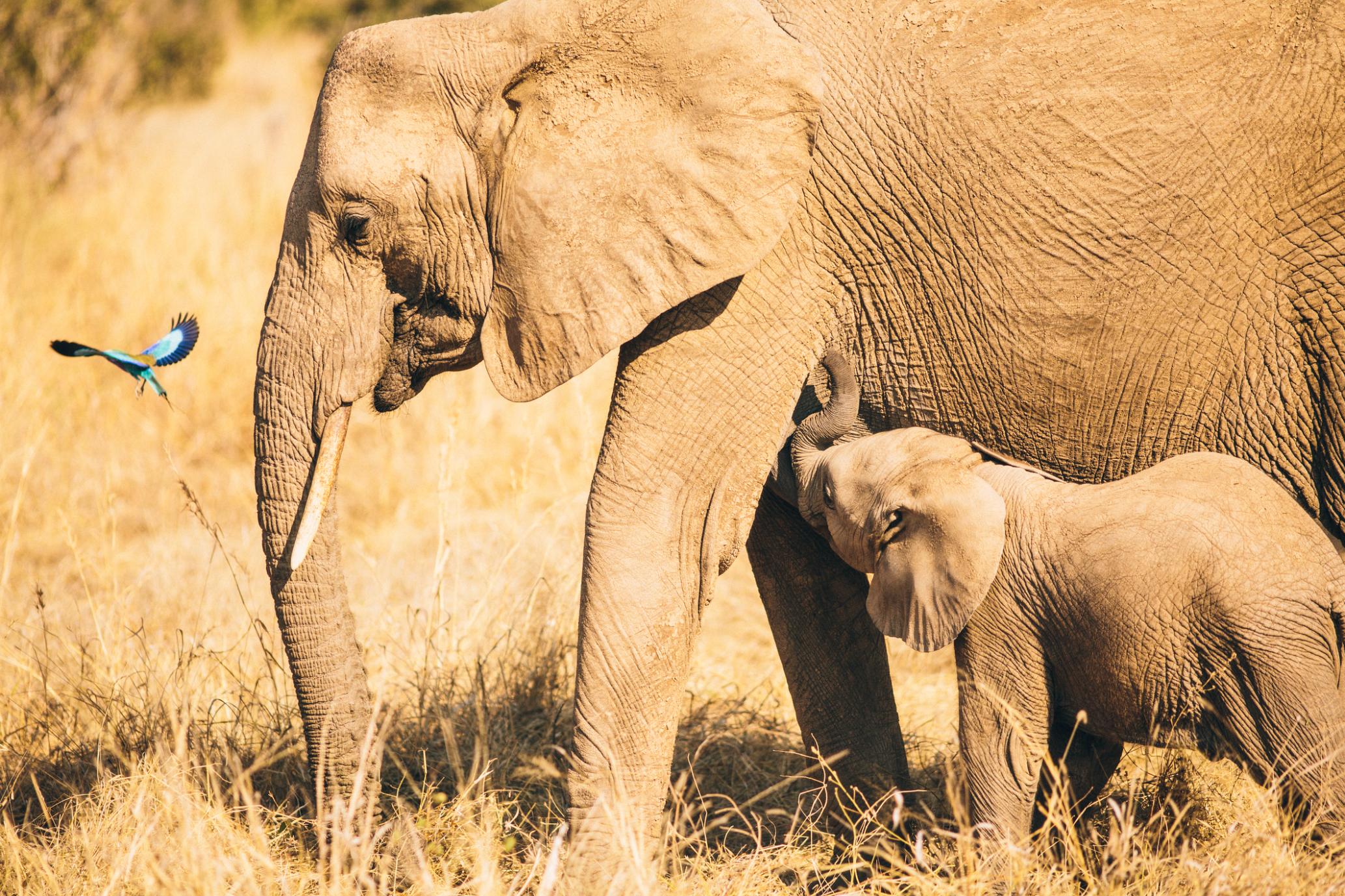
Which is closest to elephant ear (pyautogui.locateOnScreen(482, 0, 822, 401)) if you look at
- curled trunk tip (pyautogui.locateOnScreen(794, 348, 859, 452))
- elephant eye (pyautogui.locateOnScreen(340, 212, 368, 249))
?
elephant eye (pyautogui.locateOnScreen(340, 212, 368, 249))

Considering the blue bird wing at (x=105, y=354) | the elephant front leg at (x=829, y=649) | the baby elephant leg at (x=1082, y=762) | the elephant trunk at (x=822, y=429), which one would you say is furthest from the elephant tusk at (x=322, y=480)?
the baby elephant leg at (x=1082, y=762)

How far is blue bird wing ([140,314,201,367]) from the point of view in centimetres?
382

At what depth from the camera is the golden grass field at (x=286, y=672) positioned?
3.48 m

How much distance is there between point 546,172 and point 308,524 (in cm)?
108

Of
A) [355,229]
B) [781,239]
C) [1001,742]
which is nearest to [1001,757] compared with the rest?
[1001,742]

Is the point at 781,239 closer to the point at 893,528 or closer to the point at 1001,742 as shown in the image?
the point at 893,528

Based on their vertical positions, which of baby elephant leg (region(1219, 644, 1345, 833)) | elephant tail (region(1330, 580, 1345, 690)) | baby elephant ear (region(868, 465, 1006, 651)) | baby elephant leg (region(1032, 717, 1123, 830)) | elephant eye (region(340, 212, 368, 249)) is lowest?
baby elephant leg (region(1032, 717, 1123, 830))

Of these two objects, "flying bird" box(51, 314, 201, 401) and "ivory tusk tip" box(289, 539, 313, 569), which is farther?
"flying bird" box(51, 314, 201, 401)

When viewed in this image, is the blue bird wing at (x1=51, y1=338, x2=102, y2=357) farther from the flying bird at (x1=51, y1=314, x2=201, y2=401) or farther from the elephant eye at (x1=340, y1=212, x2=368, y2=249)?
the elephant eye at (x1=340, y1=212, x2=368, y2=249)

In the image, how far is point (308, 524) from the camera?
11.3ft

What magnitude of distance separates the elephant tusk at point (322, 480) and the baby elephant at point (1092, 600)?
124cm

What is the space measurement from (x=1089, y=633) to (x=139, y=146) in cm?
981

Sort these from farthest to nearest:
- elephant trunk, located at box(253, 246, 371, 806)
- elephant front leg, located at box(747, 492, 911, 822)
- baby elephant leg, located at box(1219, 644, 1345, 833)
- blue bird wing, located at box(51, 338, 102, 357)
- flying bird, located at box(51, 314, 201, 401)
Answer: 1. elephant front leg, located at box(747, 492, 911, 822)
2. flying bird, located at box(51, 314, 201, 401)
3. blue bird wing, located at box(51, 338, 102, 357)
4. elephant trunk, located at box(253, 246, 371, 806)
5. baby elephant leg, located at box(1219, 644, 1345, 833)

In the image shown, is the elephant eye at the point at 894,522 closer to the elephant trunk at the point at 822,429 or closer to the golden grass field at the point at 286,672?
Result: the elephant trunk at the point at 822,429
